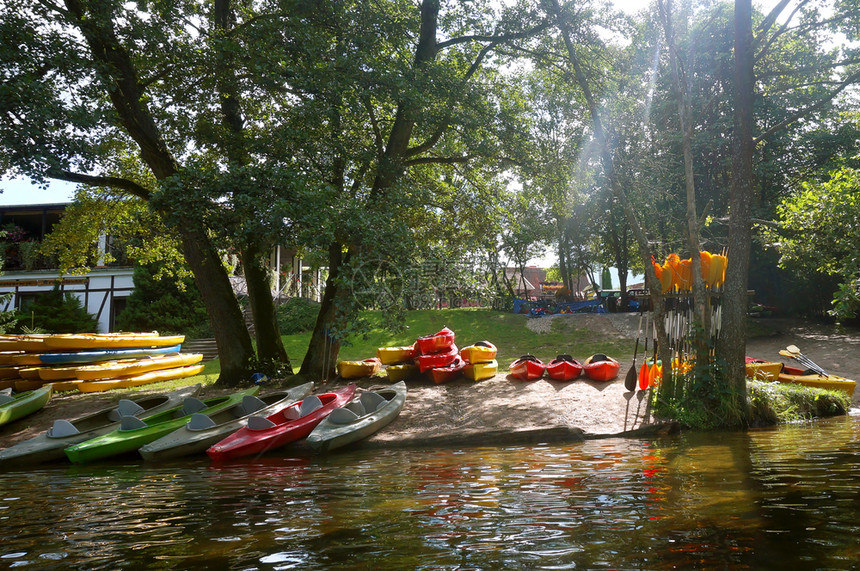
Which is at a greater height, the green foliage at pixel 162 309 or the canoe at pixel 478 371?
the green foliage at pixel 162 309

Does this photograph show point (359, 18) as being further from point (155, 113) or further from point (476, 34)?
point (155, 113)

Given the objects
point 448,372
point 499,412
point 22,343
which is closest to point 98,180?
point 22,343

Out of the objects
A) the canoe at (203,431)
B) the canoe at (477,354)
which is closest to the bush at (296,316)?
the canoe at (477,354)

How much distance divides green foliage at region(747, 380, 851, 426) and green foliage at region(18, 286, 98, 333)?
22000 mm

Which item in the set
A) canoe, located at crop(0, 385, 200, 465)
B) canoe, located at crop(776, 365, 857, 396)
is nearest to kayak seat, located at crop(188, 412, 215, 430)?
canoe, located at crop(0, 385, 200, 465)

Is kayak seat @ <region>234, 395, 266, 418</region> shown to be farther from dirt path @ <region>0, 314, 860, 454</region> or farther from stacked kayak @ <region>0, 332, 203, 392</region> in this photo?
stacked kayak @ <region>0, 332, 203, 392</region>

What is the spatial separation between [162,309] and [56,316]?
361 centimetres

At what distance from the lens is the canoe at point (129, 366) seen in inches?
563

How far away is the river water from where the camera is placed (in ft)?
11.8

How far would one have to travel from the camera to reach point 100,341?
1470 cm

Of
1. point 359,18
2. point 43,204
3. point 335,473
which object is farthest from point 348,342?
point 43,204

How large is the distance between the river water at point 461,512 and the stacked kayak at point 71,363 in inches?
274

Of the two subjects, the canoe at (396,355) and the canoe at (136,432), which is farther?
the canoe at (396,355)

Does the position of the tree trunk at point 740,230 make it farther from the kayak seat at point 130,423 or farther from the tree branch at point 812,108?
the kayak seat at point 130,423
